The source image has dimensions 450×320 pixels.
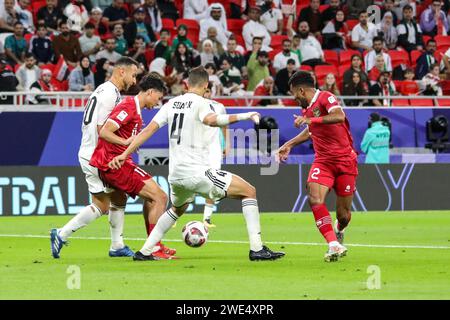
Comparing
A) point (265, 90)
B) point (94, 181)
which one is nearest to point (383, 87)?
point (265, 90)

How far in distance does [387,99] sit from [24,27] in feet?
28.2

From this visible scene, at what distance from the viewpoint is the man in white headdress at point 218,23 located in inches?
1152

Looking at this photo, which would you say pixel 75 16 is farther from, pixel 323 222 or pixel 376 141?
pixel 323 222

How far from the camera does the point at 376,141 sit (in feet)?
85.3

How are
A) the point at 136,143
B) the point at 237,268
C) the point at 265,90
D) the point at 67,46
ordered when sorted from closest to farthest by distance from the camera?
the point at 237,268, the point at 136,143, the point at 67,46, the point at 265,90

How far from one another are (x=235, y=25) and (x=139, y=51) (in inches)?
148

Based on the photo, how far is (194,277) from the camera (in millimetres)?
12555

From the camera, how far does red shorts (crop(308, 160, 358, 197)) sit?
14.8m

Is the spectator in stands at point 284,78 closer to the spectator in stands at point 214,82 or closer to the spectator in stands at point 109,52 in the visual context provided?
the spectator in stands at point 214,82

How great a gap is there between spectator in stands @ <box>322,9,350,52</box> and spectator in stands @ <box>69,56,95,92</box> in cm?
712

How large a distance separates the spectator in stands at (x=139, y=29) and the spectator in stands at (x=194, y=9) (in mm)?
1530

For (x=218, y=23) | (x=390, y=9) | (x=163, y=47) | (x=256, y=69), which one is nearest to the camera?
(x=163, y=47)
